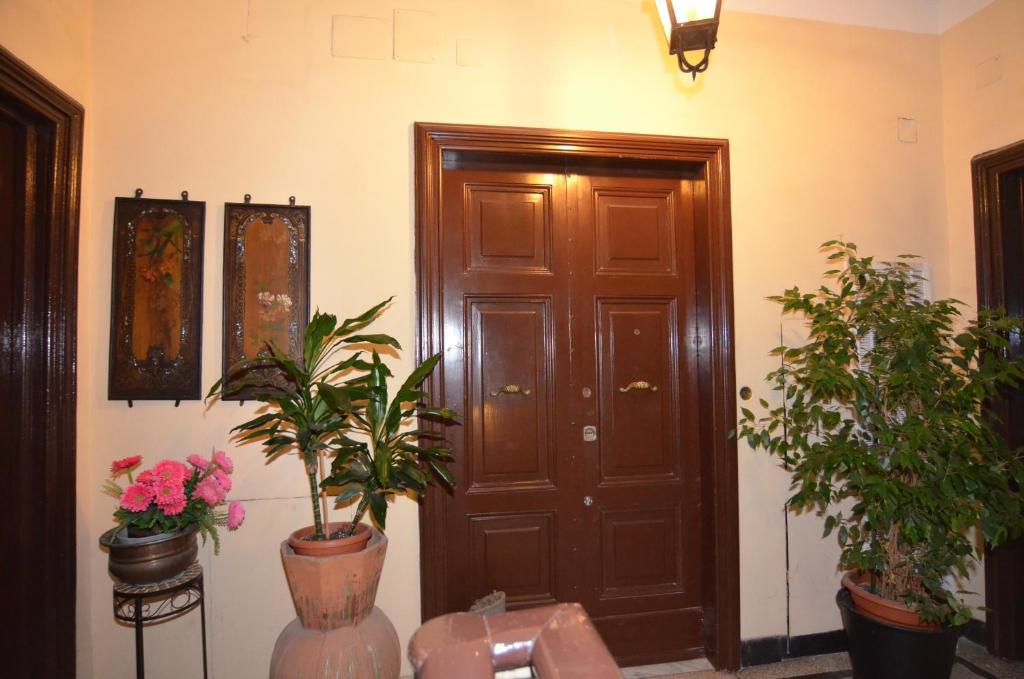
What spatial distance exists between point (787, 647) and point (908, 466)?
1.13 meters

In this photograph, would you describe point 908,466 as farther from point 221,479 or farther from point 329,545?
point 221,479

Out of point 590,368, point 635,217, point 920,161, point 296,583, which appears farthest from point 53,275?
point 920,161

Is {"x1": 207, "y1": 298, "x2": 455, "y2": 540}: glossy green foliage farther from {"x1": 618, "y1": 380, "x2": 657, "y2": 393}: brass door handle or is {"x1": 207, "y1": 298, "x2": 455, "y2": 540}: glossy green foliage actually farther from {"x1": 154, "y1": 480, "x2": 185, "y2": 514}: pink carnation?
{"x1": 618, "y1": 380, "x2": 657, "y2": 393}: brass door handle

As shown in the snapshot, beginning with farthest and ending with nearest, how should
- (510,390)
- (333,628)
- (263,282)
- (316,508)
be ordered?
(510,390)
(263,282)
(316,508)
(333,628)

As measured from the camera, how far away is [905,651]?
2.00 meters

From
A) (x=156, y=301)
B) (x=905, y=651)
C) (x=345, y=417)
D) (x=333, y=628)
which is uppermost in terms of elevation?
(x=156, y=301)

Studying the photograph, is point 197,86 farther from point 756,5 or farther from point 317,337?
point 756,5

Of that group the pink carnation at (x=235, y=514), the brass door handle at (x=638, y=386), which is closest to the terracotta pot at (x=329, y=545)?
the pink carnation at (x=235, y=514)

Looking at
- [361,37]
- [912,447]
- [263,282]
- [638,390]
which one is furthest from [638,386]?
[361,37]

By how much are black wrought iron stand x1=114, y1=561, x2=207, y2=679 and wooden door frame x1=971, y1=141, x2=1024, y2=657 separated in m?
3.34

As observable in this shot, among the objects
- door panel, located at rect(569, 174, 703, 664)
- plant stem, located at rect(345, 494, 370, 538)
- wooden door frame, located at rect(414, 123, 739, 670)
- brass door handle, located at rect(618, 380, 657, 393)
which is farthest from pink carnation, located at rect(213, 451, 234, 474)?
brass door handle, located at rect(618, 380, 657, 393)

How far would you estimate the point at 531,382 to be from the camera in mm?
2385

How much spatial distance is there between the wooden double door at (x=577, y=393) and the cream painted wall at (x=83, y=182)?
1.32 m

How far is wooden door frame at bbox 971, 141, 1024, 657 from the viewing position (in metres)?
2.39
